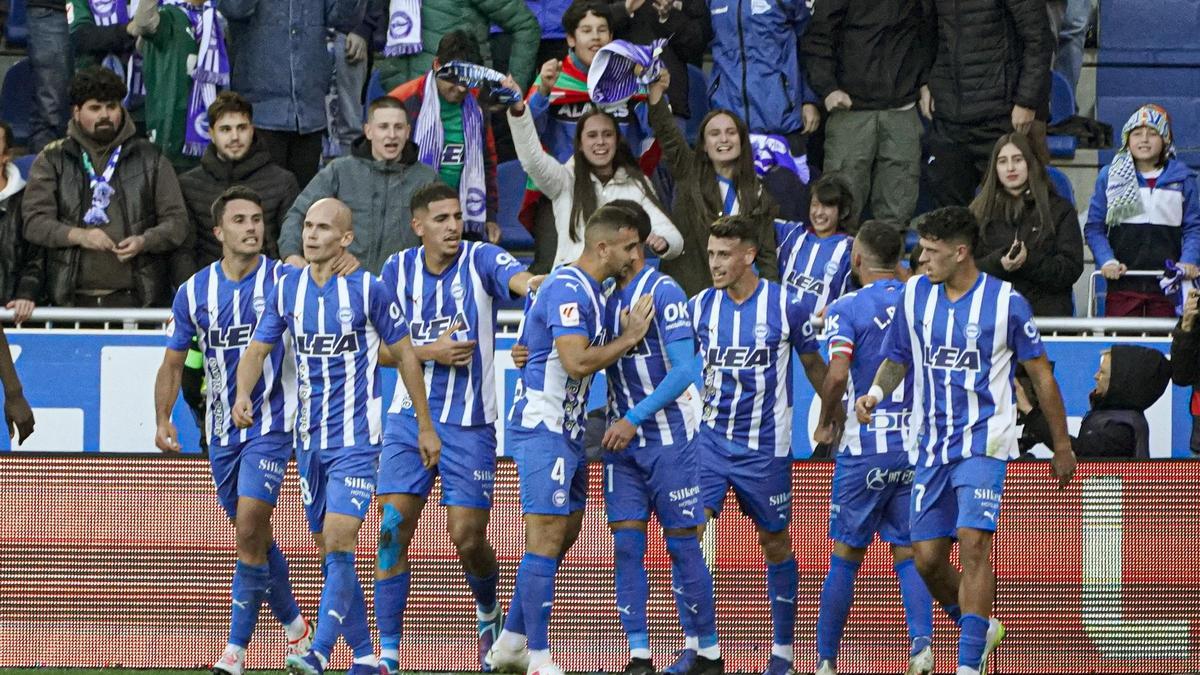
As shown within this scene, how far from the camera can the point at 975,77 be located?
12.3m

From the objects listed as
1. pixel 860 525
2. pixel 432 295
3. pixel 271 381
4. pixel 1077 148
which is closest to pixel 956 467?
pixel 860 525

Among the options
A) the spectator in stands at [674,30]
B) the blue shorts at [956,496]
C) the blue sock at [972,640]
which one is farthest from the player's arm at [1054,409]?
the spectator in stands at [674,30]

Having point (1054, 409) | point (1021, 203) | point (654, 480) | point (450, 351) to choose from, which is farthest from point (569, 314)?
point (1021, 203)

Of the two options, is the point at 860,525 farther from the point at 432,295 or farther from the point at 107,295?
the point at 107,295

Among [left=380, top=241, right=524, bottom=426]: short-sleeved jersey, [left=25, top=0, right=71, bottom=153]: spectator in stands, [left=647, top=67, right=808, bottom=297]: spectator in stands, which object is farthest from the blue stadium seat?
[left=380, top=241, right=524, bottom=426]: short-sleeved jersey

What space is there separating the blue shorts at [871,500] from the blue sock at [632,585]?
95 centimetres

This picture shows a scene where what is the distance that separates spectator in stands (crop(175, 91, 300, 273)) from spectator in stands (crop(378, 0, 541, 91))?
1373 millimetres

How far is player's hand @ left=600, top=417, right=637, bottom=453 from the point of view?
27.2 feet

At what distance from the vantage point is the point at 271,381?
877cm

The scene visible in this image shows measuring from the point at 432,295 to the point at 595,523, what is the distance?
1349 mm

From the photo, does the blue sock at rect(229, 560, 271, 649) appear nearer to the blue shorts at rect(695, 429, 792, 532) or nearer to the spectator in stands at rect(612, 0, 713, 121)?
the blue shorts at rect(695, 429, 792, 532)

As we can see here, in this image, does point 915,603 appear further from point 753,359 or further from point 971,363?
point 753,359

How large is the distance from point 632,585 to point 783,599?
2.61 feet

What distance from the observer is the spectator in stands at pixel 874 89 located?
481 inches
